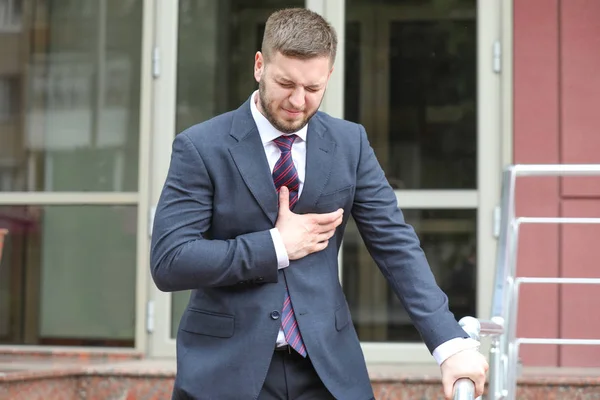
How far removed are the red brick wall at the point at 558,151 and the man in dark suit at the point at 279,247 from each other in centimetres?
229

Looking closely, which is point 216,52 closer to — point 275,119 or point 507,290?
point 507,290

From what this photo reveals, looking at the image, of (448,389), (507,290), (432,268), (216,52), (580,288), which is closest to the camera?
(448,389)

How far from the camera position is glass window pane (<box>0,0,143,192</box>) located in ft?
15.8

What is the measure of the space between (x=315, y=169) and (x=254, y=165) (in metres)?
0.13

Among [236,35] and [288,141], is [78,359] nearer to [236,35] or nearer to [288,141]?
[236,35]

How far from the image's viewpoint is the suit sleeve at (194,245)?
201cm

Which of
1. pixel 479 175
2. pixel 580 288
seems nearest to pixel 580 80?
pixel 479 175

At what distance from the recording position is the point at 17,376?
12.2 ft

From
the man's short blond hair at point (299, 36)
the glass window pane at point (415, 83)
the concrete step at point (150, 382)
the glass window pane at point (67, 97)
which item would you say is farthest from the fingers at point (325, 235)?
the glass window pane at point (67, 97)

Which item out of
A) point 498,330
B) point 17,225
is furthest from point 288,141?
point 17,225

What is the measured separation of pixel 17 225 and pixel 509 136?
2275 mm

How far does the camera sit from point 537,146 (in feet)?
14.4

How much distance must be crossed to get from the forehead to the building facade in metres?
2.50

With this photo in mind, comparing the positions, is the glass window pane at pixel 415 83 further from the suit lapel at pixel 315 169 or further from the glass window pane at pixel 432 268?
the suit lapel at pixel 315 169
